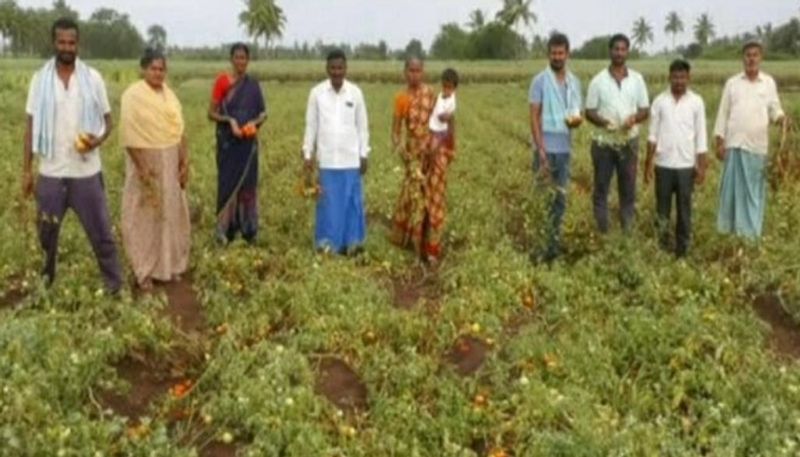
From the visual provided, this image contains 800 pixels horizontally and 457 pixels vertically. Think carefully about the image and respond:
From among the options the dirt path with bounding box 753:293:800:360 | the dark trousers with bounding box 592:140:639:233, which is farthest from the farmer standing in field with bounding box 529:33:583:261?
the dirt path with bounding box 753:293:800:360

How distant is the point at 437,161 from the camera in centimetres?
773

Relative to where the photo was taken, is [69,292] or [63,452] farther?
[69,292]

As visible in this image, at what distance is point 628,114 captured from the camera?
7336mm

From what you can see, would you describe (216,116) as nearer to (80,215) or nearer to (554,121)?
(80,215)

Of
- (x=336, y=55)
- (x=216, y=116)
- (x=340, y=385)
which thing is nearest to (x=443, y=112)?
(x=336, y=55)

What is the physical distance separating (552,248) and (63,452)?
14.3 ft

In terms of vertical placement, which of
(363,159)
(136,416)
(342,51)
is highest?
(342,51)

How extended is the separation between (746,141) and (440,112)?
2.34 meters

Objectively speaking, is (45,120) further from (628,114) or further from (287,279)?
(628,114)

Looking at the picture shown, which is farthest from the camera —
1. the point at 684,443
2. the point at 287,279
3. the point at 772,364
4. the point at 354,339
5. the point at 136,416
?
the point at 287,279

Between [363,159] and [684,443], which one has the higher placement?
[363,159]

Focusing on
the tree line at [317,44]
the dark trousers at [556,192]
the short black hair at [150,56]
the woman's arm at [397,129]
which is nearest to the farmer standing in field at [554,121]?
the dark trousers at [556,192]

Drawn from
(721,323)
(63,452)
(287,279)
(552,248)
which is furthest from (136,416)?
(552,248)

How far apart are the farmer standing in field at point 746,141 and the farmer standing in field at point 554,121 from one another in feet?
3.94
